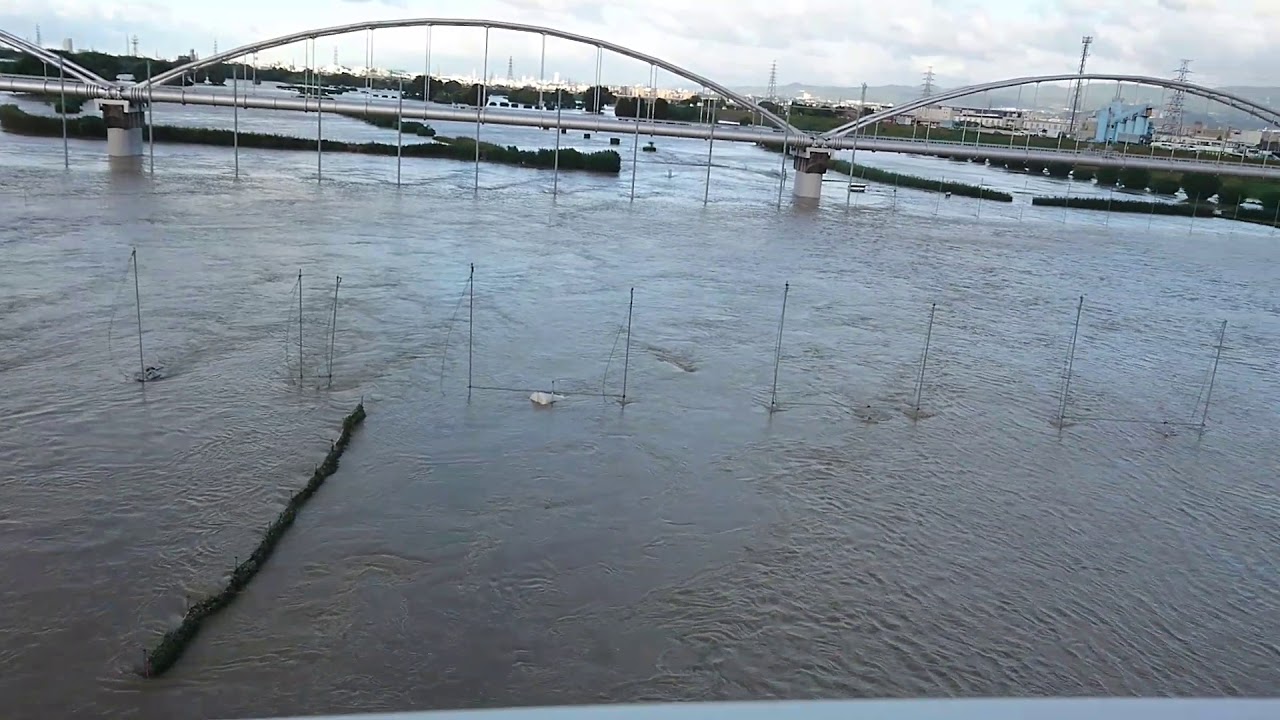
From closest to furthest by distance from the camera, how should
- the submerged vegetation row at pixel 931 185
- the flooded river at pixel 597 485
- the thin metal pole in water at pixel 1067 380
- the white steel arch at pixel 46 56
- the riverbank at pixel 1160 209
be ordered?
the flooded river at pixel 597 485 < the thin metal pole in water at pixel 1067 380 < the white steel arch at pixel 46 56 < the riverbank at pixel 1160 209 < the submerged vegetation row at pixel 931 185

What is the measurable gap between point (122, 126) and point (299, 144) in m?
8.40

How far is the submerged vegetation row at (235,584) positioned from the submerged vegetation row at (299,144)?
73.4 feet

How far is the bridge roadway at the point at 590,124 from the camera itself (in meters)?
23.0

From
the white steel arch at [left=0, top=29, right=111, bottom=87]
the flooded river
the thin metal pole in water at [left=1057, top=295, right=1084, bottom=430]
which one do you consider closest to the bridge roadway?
the white steel arch at [left=0, top=29, right=111, bottom=87]

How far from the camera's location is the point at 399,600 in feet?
16.9

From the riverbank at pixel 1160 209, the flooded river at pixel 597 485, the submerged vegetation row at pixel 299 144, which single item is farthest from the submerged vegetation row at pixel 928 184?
the flooded river at pixel 597 485

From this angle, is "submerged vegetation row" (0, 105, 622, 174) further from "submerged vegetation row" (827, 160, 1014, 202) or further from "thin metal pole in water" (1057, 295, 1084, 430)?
"thin metal pole in water" (1057, 295, 1084, 430)

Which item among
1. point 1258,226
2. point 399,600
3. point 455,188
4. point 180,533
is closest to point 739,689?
point 399,600

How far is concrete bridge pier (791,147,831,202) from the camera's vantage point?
25.2 metres

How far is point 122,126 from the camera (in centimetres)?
2214

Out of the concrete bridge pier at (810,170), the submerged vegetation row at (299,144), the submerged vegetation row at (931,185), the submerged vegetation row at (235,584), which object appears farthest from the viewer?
the submerged vegetation row at (931,185)

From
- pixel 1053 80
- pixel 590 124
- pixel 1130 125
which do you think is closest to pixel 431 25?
pixel 590 124

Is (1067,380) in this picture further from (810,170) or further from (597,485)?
(810,170)

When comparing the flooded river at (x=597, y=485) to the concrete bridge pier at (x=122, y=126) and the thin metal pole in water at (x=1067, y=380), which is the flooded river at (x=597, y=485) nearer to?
the thin metal pole in water at (x=1067, y=380)
